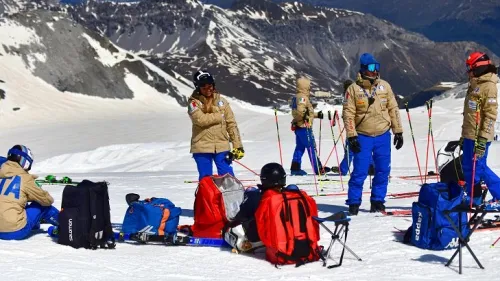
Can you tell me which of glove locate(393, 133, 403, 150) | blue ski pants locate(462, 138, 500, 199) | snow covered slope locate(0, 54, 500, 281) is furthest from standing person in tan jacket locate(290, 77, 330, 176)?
blue ski pants locate(462, 138, 500, 199)

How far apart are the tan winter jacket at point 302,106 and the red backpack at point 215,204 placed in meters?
7.18

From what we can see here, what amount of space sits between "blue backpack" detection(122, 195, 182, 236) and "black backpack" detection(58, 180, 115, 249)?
0.42 metres

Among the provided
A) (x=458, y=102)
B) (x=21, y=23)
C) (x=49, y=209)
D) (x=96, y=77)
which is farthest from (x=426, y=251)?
(x=21, y=23)

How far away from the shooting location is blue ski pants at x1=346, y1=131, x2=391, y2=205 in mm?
9523

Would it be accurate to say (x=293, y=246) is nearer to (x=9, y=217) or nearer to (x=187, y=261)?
(x=187, y=261)

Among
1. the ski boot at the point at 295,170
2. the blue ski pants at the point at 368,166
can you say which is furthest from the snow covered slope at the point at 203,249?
the ski boot at the point at 295,170

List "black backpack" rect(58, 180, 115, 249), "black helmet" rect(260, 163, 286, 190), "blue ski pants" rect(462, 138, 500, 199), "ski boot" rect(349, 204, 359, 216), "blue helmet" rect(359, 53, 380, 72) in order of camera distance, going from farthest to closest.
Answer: "ski boot" rect(349, 204, 359, 216)
"blue helmet" rect(359, 53, 380, 72)
"blue ski pants" rect(462, 138, 500, 199)
"black backpack" rect(58, 180, 115, 249)
"black helmet" rect(260, 163, 286, 190)

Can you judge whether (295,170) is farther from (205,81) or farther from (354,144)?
(205,81)

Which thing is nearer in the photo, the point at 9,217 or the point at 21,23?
the point at 9,217

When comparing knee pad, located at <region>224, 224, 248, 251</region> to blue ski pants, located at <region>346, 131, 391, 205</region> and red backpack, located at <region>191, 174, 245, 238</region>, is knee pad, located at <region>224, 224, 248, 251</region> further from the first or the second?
blue ski pants, located at <region>346, 131, 391, 205</region>

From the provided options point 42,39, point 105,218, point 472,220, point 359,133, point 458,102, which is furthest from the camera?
point 42,39

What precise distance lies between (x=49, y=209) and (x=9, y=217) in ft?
2.27

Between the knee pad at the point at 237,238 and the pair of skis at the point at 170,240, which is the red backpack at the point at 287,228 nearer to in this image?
the knee pad at the point at 237,238

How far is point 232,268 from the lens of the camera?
698 centimetres
